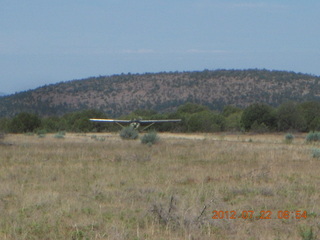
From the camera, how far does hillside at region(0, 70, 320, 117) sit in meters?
90.7

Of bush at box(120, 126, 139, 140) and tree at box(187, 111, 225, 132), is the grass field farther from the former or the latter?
tree at box(187, 111, 225, 132)

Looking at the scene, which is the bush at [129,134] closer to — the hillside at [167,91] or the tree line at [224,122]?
the tree line at [224,122]

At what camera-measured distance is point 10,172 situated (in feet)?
48.2

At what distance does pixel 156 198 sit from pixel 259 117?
37.4 meters

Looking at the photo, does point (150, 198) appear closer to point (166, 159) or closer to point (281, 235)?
point (281, 235)

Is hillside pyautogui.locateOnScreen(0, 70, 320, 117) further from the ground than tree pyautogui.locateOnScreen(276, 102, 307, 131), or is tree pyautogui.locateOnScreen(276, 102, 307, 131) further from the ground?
hillside pyautogui.locateOnScreen(0, 70, 320, 117)

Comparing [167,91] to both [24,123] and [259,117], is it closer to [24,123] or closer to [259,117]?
[24,123]

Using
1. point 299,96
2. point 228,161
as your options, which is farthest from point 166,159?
point 299,96
